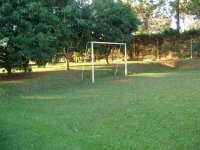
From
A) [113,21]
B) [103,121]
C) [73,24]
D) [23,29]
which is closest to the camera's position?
[103,121]

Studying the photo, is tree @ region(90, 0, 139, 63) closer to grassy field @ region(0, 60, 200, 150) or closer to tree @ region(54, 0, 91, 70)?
tree @ region(54, 0, 91, 70)

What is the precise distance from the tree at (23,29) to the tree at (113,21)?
668 cm

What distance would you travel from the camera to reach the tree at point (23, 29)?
1146cm

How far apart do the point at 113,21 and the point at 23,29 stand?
9119mm

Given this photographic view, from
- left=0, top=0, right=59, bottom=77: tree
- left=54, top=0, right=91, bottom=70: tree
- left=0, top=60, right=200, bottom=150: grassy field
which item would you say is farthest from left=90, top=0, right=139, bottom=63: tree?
left=0, top=60, right=200, bottom=150: grassy field

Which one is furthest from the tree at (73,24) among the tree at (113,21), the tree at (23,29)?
the tree at (23,29)

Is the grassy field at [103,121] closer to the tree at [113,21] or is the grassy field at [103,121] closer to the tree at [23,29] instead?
the tree at [23,29]

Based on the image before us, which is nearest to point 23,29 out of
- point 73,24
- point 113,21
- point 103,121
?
point 73,24

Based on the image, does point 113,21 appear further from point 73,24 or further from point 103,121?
point 103,121

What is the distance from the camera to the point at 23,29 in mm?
11922

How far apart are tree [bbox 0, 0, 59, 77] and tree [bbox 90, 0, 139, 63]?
668cm

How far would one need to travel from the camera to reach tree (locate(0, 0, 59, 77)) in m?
11.5

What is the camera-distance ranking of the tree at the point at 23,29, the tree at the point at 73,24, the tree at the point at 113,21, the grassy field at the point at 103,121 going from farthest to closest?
the tree at the point at 113,21 → the tree at the point at 73,24 → the tree at the point at 23,29 → the grassy field at the point at 103,121

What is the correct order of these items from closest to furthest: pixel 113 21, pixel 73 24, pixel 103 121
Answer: pixel 103 121, pixel 73 24, pixel 113 21
